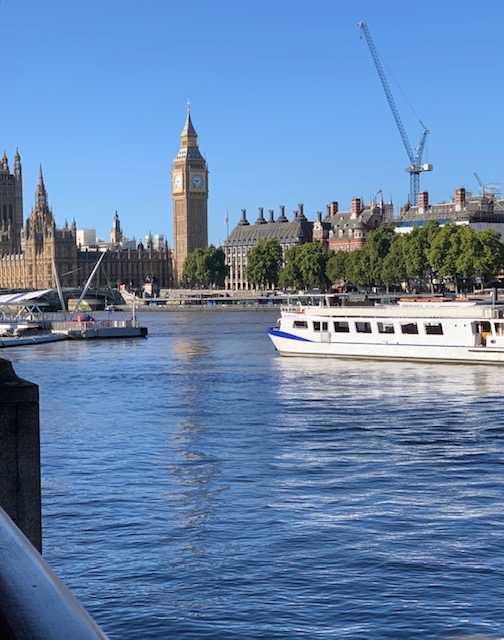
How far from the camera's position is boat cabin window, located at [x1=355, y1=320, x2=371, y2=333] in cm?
5297

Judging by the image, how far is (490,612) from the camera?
37.6 feet

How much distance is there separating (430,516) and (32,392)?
36.6 ft

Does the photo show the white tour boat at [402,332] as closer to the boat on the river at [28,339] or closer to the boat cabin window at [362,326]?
the boat cabin window at [362,326]

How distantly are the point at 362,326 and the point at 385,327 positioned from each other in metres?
1.77

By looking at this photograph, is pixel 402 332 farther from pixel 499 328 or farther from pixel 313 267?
pixel 313 267

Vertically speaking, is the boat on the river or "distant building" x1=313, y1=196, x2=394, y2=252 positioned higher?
"distant building" x1=313, y1=196, x2=394, y2=252

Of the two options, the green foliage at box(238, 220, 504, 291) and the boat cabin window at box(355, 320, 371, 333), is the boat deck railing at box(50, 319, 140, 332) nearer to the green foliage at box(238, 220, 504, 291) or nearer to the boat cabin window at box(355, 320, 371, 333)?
Result: the boat cabin window at box(355, 320, 371, 333)

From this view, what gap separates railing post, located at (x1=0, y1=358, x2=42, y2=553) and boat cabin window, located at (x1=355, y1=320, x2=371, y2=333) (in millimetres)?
47117

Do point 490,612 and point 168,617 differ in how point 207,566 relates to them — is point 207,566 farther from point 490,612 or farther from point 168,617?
point 490,612

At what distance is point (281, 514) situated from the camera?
16250mm

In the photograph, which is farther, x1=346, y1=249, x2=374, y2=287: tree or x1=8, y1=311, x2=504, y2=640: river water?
x1=346, y1=249, x2=374, y2=287: tree

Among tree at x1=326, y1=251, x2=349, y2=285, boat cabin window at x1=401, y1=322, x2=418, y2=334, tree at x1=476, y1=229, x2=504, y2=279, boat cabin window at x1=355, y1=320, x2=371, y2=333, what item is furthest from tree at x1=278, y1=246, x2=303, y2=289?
boat cabin window at x1=401, y1=322, x2=418, y2=334

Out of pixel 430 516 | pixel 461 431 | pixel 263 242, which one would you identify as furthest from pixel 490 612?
pixel 263 242

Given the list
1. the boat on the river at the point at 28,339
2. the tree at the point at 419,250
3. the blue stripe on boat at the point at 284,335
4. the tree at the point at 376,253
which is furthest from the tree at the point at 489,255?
the blue stripe on boat at the point at 284,335
